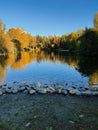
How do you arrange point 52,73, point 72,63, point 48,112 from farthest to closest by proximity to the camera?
point 72,63 → point 52,73 → point 48,112

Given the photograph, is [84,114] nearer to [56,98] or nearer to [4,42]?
[56,98]

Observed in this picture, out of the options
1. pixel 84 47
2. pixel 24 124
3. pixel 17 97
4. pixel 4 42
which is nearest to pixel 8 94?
pixel 17 97

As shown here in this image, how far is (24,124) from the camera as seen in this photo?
8.66m

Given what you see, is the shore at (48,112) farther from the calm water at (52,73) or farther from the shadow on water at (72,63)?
the shadow on water at (72,63)

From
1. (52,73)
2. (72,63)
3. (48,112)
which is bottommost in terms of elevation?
(72,63)

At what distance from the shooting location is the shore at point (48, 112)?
27.7 ft

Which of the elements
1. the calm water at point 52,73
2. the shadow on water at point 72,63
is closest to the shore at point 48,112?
the calm water at point 52,73

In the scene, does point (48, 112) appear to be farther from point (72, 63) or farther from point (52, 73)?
point (72, 63)

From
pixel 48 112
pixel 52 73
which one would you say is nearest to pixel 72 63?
pixel 52 73

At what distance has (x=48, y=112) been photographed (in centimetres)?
1007

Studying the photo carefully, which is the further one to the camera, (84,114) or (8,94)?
(8,94)

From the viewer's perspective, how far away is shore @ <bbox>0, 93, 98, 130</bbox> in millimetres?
8453

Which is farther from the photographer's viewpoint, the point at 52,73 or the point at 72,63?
the point at 72,63

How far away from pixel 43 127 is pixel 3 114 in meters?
2.42
